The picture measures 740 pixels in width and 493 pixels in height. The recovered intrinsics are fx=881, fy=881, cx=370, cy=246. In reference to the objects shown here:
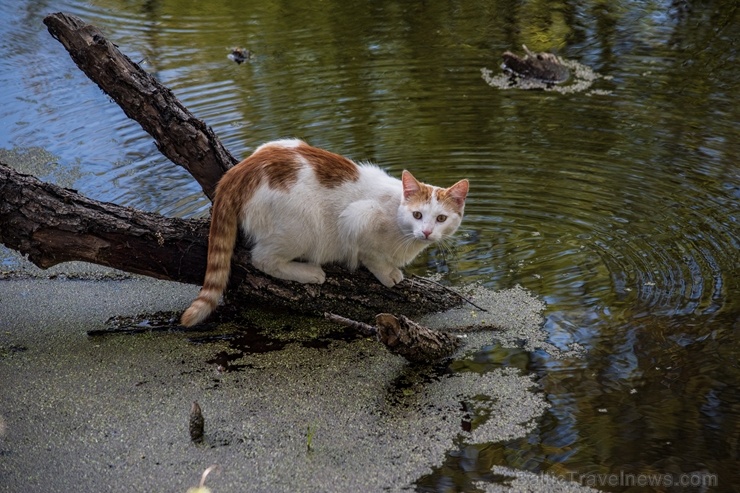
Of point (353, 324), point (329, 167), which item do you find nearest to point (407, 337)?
point (353, 324)

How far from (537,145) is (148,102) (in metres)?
2.87

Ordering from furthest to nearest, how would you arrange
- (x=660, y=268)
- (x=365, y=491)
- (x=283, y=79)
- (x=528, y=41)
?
(x=528, y=41)
(x=283, y=79)
(x=660, y=268)
(x=365, y=491)

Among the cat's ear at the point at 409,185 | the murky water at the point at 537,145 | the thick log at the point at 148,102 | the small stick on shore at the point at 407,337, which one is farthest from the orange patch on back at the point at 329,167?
the murky water at the point at 537,145

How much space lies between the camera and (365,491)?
9.69 feet

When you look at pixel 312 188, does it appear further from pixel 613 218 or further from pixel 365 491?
pixel 613 218

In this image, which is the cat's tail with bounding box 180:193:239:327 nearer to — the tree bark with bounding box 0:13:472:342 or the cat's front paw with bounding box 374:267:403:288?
the tree bark with bounding box 0:13:472:342

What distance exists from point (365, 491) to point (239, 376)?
3.04ft

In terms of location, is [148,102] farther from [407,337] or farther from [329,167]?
[407,337]

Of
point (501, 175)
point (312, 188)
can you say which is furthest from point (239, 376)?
point (501, 175)

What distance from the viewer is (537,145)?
19.8 feet

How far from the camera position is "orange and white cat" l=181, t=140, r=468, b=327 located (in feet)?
12.6

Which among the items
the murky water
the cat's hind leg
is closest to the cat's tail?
the cat's hind leg

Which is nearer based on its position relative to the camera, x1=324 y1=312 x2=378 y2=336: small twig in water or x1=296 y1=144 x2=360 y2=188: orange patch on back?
x1=324 y1=312 x2=378 y2=336: small twig in water

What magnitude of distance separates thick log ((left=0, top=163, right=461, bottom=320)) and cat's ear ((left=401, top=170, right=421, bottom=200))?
0.47m
